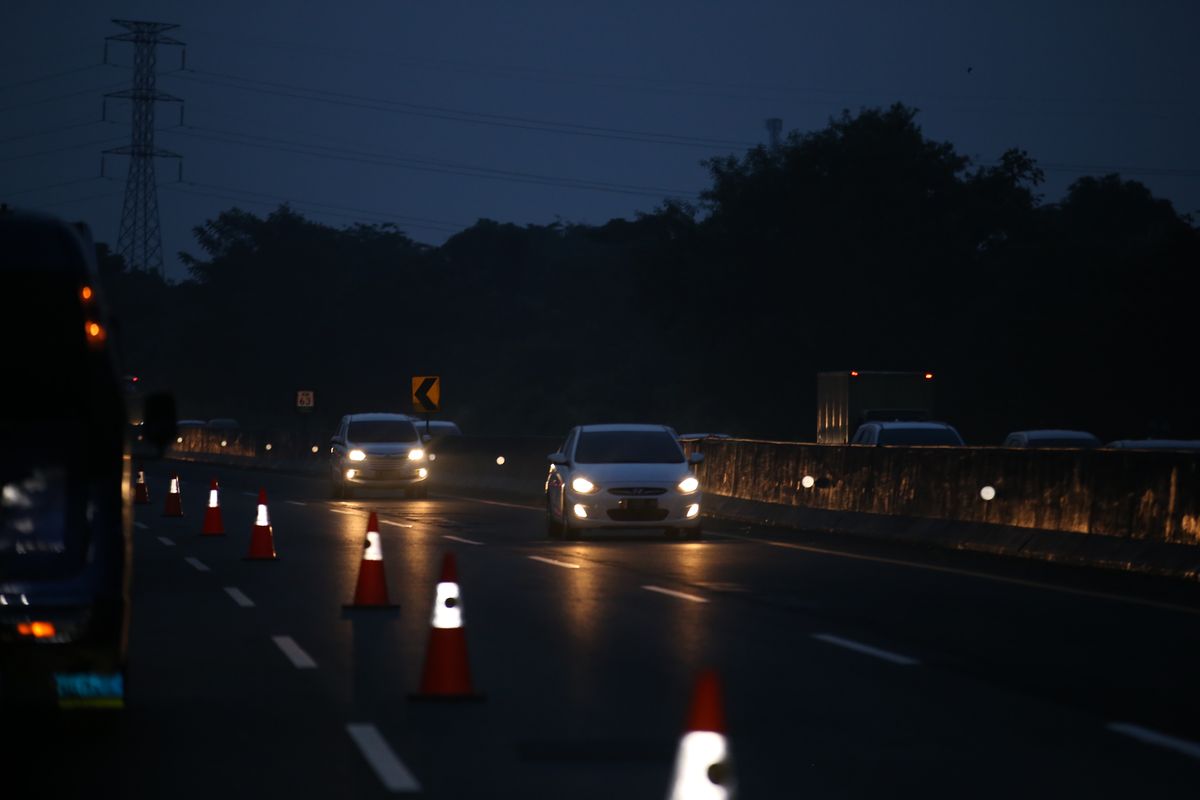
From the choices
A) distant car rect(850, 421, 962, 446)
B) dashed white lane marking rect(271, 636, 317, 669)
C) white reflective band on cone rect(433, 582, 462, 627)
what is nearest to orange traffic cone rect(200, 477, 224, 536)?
distant car rect(850, 421, 962, 446)

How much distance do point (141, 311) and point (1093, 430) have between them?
9958 cm

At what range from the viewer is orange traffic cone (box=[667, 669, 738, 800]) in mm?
5727

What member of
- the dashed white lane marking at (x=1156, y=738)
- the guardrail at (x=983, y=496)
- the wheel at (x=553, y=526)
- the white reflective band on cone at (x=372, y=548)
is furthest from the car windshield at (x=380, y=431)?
the dashed white lane marking at (x=1156, y=738)

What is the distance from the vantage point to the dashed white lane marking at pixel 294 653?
42.9 feet

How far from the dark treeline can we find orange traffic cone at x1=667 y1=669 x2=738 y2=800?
45318 mm

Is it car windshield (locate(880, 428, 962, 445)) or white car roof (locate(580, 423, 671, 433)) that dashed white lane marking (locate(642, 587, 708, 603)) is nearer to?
white car roof (locate(580, 423, 671, 433))

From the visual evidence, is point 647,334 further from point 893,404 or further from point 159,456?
point 159,456

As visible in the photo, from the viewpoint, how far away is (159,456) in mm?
10891

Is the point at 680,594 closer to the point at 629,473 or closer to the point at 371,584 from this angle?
the point at 371,584

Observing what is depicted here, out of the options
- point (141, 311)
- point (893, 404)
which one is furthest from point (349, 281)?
point (893, 404)

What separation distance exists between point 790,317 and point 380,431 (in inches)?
1427

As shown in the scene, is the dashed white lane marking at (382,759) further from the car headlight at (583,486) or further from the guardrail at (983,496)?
the car headlight at (583,486)

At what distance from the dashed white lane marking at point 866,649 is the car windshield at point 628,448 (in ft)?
41.1

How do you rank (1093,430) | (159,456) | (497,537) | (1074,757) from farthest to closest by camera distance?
(1093,430), (497,537), (159,456), (1074,757)
